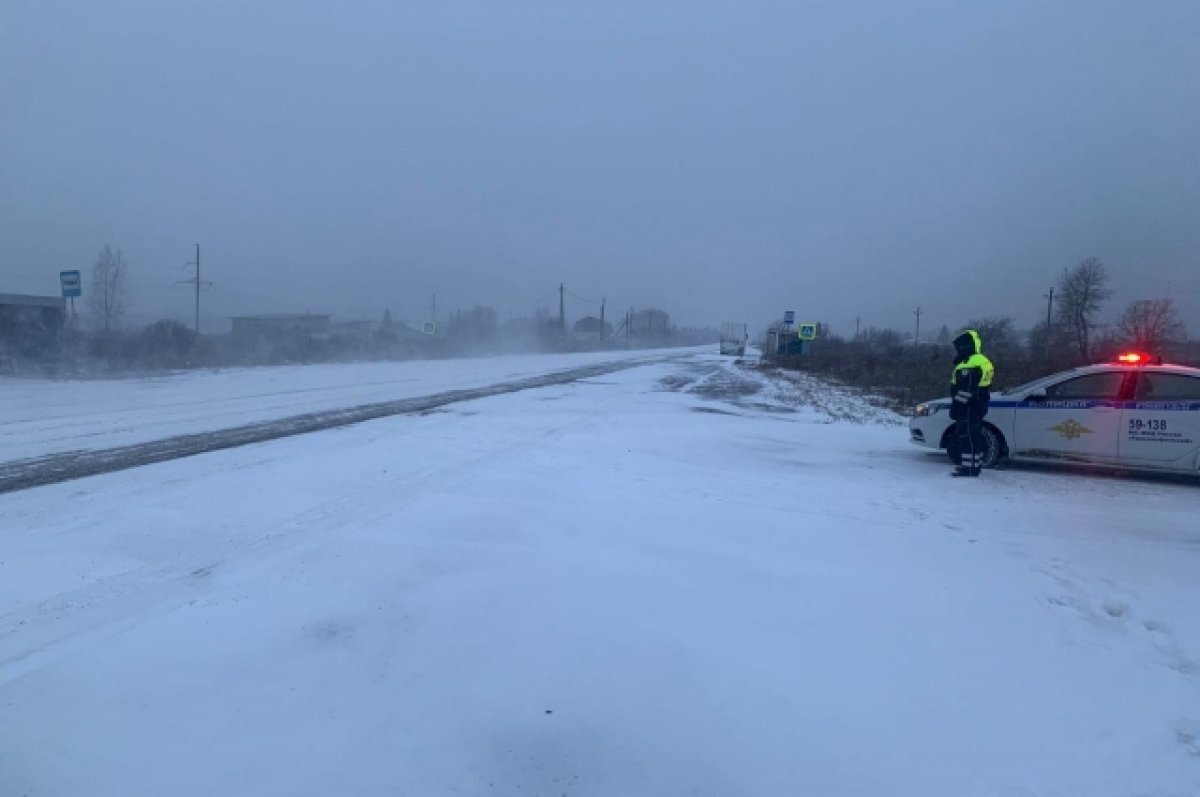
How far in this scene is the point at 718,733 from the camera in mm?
3758

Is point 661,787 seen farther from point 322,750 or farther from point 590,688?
point 322,750

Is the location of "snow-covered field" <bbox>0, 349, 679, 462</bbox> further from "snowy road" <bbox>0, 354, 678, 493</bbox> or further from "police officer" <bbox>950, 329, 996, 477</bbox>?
"police officer" <bbox>950, 329, 996, 477</bbox>

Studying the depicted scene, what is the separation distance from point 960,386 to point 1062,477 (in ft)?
6.25

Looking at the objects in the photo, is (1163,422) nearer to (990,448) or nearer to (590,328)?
(990,448)

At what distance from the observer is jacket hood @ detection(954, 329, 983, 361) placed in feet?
34.4

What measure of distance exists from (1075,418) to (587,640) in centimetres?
885

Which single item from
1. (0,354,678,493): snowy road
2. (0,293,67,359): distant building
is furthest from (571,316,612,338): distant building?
(0,354,678,493): snowy road

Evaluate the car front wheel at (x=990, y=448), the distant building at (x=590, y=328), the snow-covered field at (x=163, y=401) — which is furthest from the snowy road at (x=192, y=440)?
the distant building at (x=590, y=328)

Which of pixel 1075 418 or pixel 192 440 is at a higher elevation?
pixel 1075 418

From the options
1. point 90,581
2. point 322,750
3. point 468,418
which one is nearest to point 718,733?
point 322,750

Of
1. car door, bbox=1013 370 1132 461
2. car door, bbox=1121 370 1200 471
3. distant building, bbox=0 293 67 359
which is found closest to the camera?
car door, bbox=1121 370 1200 471

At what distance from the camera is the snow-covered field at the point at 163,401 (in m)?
12.7

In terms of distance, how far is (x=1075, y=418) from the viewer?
10.7 meters

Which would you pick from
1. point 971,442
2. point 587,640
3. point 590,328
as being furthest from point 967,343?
point 590,328
